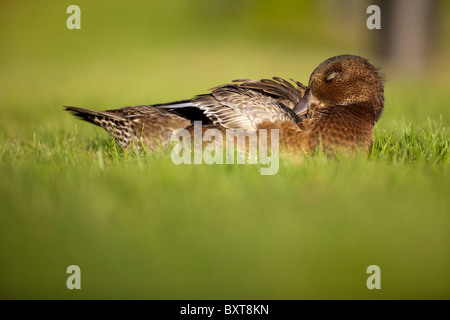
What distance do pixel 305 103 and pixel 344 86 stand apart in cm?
38

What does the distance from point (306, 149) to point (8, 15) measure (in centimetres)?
2116

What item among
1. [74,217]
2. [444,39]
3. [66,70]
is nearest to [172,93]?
[66,70]

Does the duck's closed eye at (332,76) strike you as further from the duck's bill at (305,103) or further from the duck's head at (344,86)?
the duck's bill at (305,103)

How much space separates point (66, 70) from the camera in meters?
14.2

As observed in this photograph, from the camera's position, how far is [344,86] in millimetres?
4371

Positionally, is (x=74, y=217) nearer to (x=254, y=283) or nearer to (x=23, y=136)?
(x=254, y=283)
